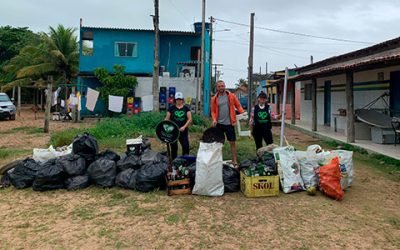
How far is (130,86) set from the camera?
21.4 meters

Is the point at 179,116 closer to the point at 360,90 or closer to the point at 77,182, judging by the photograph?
the point at 77,182

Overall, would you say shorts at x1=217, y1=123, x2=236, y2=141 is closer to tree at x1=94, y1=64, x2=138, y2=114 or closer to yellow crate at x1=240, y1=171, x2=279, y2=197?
yellow crate at x1=240, y1=171, x2=279, y2=197

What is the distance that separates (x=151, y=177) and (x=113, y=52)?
19070mm

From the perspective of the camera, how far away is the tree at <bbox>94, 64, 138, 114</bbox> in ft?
68.4

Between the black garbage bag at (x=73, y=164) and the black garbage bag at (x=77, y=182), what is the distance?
8 centimetres

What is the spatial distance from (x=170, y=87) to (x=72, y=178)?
16.3m

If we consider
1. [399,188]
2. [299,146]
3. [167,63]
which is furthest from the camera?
[167,63]

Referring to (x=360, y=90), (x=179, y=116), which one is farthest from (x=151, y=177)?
(x=360, y=90)

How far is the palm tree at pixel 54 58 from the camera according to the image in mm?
25719

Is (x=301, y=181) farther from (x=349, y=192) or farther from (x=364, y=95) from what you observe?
(x=364, y=95)

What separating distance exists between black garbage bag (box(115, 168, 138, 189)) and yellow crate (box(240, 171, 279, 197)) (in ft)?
5.54

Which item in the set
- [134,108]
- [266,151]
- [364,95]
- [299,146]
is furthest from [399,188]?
[134,108]

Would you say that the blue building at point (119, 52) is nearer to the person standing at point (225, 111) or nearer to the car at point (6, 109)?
the car at point (6, 109)

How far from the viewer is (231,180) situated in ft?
17.7
